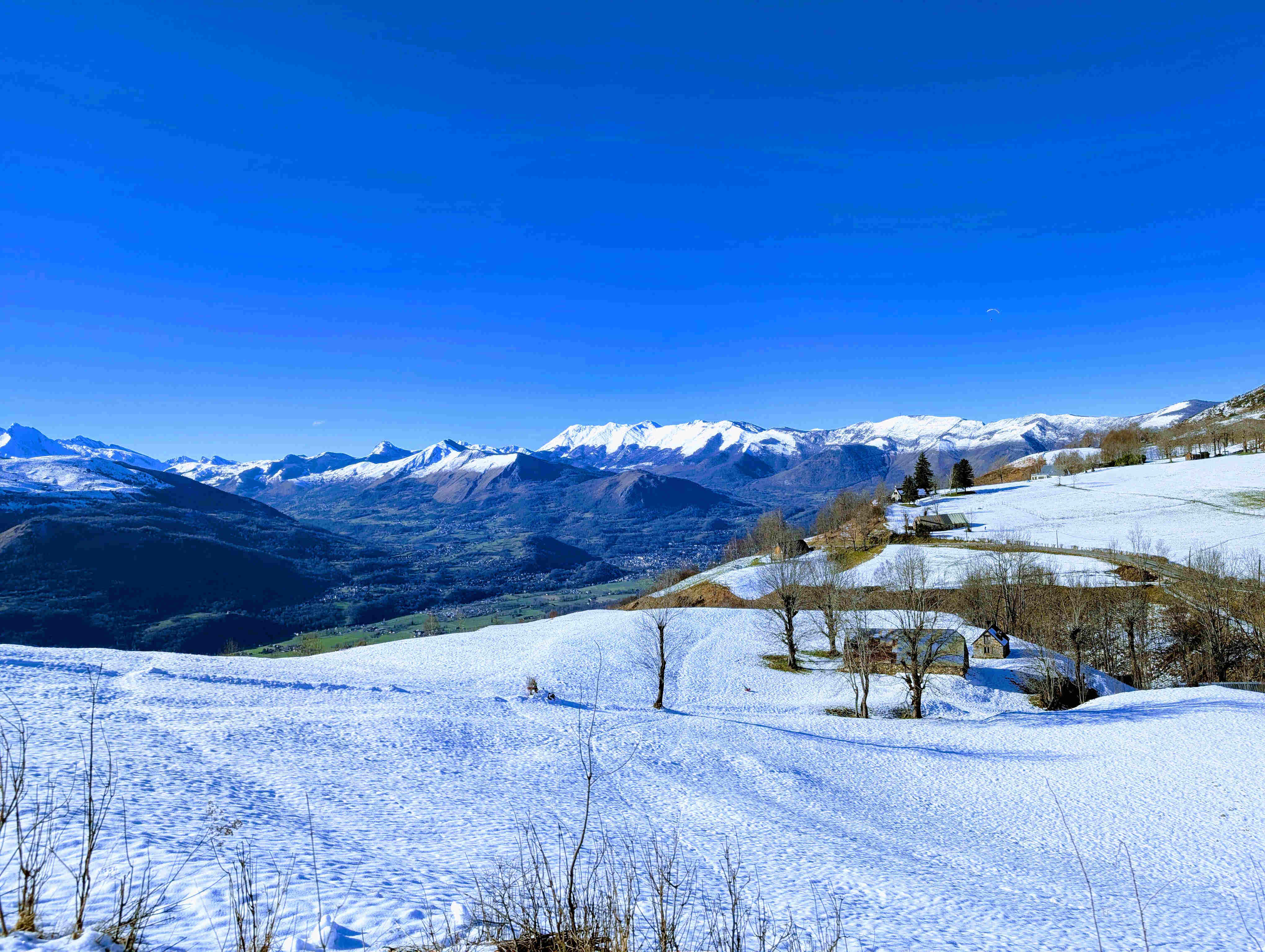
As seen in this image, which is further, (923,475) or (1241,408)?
(1241,408)

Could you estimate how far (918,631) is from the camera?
35.5m

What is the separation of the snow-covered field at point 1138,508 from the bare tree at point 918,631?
1043 inches

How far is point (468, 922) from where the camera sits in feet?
22.2

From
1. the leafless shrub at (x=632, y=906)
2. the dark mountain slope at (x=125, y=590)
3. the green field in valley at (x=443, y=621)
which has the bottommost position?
the green field in valley at (x=443, y=621)

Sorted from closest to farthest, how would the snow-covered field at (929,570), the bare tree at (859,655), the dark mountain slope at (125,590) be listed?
the bare tree at (859,655), the snow-covered field at (929,570), the dark mountain slope at (125,590)

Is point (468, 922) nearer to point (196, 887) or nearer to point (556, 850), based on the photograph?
point (196, 887)

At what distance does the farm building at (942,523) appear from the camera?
280ft

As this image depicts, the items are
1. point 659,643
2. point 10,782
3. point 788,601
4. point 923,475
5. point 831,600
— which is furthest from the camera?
point 923,475

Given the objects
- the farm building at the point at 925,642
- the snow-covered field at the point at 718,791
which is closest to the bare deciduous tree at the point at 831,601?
the farm building at the point at 925,642

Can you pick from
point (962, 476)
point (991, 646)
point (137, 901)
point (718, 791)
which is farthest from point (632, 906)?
point (962, 476)

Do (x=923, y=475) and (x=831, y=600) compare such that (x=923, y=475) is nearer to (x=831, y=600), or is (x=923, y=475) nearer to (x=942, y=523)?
(x=942, y=523)

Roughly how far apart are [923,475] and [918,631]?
88767 mm

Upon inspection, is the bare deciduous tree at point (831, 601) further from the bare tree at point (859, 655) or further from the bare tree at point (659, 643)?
the bare tree at point (659, 643)

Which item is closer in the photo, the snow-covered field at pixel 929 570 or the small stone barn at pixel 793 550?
the snow-covered field at pixel 929 570
